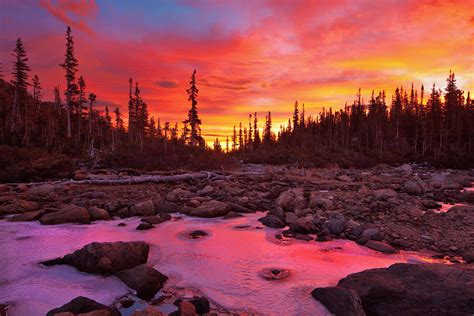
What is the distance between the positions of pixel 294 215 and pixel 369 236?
97.1 inches

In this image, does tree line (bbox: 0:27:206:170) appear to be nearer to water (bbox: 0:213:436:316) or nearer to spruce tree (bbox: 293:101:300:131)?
water (bbox: 0:213:436:316)

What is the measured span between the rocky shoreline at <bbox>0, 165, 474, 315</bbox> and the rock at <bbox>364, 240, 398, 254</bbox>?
0.07 ft

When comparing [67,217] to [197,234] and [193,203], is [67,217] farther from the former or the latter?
[197,234]

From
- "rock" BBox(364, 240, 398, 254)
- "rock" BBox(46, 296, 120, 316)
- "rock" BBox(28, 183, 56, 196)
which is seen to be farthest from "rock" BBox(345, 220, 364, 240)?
"rock" BBox(28, 183, 56, 196)

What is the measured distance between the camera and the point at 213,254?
6.84 metres

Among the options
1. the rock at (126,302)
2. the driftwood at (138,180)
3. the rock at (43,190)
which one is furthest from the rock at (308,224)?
the rock at (43,190)

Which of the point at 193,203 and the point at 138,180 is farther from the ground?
the point at 138,180

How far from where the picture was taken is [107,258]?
5.54 m

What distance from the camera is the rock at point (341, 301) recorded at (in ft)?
13.3

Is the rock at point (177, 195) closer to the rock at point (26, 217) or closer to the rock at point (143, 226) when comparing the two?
the rock at point (143, 226)

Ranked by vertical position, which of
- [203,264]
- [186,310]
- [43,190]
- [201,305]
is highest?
→ [43,190]

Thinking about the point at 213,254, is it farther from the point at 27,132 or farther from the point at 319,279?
the point at 27,132

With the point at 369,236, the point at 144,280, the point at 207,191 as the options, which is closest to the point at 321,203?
the point at 369,236

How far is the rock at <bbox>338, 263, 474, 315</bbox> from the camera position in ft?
12.7
